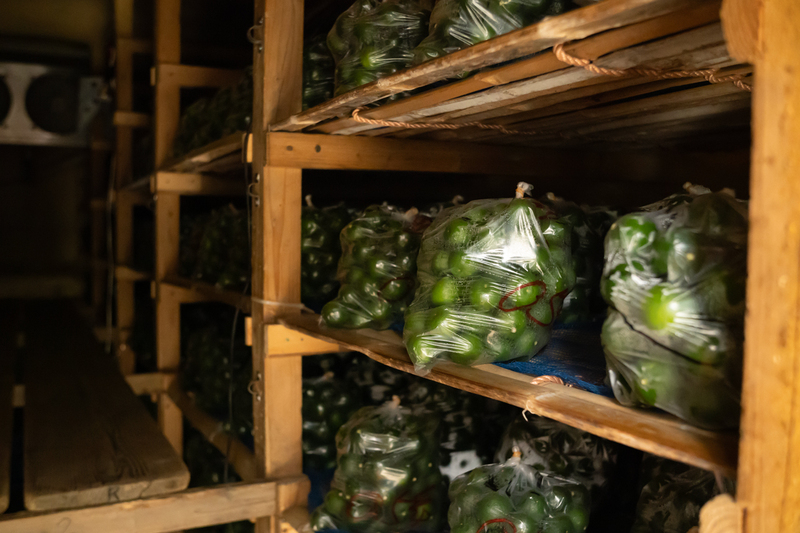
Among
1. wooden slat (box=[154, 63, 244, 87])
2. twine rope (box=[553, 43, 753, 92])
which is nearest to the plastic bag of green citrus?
twine rope (box=[553, 43, 753, 92])

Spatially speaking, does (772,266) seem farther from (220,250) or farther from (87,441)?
(220,250)

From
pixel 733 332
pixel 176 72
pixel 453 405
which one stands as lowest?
pixel 453 405

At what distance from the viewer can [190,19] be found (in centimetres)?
331

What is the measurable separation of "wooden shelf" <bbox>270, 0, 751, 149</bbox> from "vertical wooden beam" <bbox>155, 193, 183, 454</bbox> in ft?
4.99

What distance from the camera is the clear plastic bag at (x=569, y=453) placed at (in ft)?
5.22

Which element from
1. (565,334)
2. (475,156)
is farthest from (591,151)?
(565,334)

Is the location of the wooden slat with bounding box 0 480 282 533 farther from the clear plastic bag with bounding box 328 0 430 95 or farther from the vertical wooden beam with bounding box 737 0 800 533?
the vertical wooden beam with bounding box 737 0 800 533

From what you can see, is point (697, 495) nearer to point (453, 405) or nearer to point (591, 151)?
point (453, 405)

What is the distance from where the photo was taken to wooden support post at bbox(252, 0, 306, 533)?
1864mm

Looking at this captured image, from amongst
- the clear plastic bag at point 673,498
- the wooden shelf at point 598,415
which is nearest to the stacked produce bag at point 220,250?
the wooden shelf at point 598,415

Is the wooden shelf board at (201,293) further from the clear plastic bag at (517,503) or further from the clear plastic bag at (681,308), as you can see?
the clear plastic bag at (681,308)

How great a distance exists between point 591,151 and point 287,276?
3.24 ft

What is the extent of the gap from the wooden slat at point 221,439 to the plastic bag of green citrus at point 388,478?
39 cm

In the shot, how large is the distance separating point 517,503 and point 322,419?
997mm
